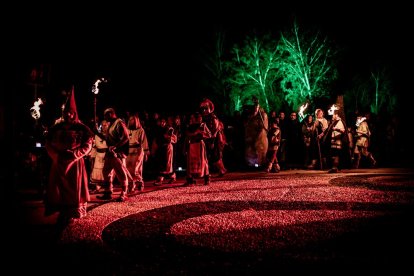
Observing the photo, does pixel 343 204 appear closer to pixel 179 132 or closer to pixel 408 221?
pixel 408 221

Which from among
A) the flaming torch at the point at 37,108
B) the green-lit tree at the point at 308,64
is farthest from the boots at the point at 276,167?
the green-lit tree at the point at 308,64

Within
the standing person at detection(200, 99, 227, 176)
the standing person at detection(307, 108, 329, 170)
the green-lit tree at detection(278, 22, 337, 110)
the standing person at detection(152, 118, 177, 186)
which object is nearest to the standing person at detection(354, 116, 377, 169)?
the standing person at detection(307, 108, 329, 170)

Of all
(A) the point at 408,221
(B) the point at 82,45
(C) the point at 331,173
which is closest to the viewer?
(A) the point at 408,221

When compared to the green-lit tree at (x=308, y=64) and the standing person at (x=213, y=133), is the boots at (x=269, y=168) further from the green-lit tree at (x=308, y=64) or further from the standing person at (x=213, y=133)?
the green-lit tree at (x=308, y=64)

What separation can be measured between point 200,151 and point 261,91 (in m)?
26.2

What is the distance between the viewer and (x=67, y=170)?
6930mm

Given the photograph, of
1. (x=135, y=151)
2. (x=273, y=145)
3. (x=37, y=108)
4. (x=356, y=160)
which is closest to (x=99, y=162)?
(x=135, y=151)

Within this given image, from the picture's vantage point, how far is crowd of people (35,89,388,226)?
7.02 m

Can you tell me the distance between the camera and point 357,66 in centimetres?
4572

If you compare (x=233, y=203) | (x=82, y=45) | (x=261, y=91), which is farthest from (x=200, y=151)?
(x=261, y=91)

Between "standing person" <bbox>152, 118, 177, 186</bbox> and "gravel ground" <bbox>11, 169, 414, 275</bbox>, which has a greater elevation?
"standing person" <bbox>152, 118, 177, 186</bbox>

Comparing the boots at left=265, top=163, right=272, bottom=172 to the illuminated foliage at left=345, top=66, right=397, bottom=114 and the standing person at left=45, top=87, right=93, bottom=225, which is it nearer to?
the standing person at left=45, top=87, right=93, bottom=225

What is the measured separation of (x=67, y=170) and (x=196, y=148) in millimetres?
5576

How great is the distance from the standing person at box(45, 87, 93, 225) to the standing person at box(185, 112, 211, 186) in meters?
5.07
